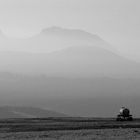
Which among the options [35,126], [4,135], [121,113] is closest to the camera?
[4,135]

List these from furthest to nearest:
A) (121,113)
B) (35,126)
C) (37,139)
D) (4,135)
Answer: (121,113), (35,126), (4,135), (37,139)

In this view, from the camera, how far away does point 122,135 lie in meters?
55.8

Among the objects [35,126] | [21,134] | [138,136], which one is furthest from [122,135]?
[35,126]

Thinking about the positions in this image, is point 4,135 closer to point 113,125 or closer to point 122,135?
point 122,135

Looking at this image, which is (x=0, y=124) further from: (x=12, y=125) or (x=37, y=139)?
(x=37, y=139)

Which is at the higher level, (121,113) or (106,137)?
(121,113)

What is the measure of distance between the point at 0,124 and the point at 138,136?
2336 centimetres

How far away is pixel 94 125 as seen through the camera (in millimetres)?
69188

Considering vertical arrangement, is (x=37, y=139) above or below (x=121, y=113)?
below

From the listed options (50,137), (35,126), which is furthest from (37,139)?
(35,126)

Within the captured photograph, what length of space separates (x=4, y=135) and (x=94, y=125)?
1596 centimetres

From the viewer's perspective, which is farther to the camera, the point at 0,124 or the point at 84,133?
the point at 0,124

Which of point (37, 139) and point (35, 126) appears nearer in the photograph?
point (37, 139)

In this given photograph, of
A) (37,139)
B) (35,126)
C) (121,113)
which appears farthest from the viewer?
(121,113)
